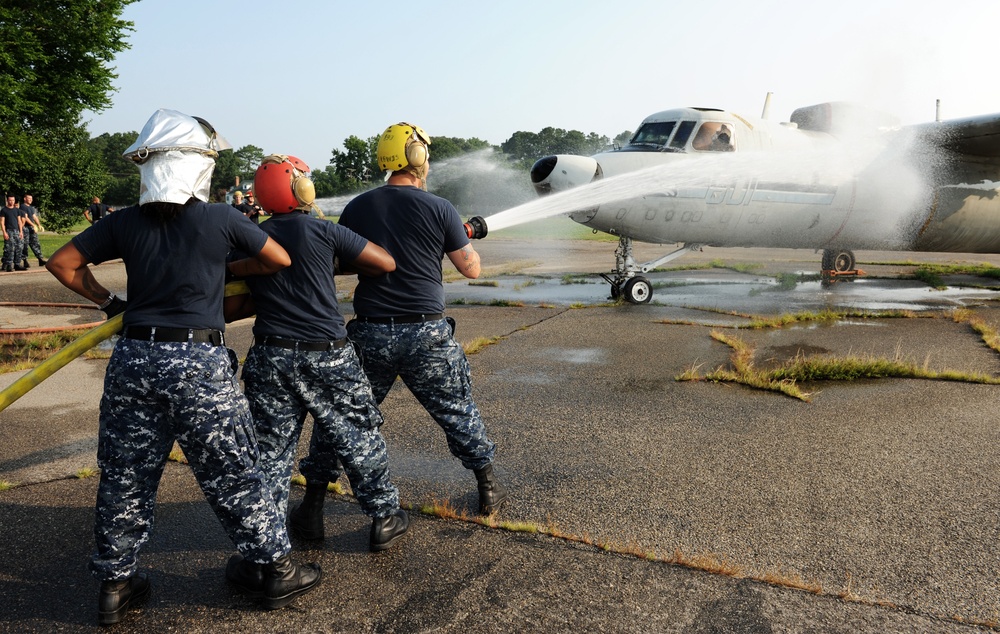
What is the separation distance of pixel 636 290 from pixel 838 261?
7.85 meters

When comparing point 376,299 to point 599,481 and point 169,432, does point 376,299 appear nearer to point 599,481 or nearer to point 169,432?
point 169,432

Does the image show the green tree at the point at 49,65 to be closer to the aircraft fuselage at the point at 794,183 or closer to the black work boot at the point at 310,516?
the aircraft fuselage at the point at 794,183

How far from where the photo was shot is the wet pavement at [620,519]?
113 inches

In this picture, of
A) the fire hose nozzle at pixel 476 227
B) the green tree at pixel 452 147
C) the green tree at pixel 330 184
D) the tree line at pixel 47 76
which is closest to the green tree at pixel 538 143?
the green tree at pixel 452 147

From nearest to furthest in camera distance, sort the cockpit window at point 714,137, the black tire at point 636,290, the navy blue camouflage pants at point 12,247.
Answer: the cockpit window at point 714,137 < the black tire at point 636,290 < the navy blue camouflage pants at point 12,247

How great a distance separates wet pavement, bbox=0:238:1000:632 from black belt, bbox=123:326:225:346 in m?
1.18

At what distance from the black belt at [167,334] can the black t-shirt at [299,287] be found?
0.43 metres

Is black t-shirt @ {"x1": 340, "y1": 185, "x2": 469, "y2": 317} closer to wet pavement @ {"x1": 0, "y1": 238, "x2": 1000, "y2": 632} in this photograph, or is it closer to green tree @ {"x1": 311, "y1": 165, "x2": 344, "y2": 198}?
wet pavement @ {"x1": 0, "y1": 238, "x2": 1000, "y2": 632}

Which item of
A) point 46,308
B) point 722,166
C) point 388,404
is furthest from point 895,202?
point 46,308

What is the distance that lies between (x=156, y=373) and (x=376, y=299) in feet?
4.09

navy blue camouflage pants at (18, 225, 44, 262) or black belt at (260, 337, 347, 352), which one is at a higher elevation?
navy blue camouflage pants at (18, 225, 44, 262)

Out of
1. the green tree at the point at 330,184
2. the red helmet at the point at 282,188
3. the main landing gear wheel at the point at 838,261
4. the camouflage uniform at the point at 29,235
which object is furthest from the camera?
the green tree at the point at 330,184

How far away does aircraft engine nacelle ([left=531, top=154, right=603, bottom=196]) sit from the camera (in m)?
9.84

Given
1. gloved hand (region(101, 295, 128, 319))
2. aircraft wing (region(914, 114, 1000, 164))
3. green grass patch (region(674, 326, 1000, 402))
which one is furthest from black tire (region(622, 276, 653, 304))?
gloved hand (region(101, 295, 128, 319))
